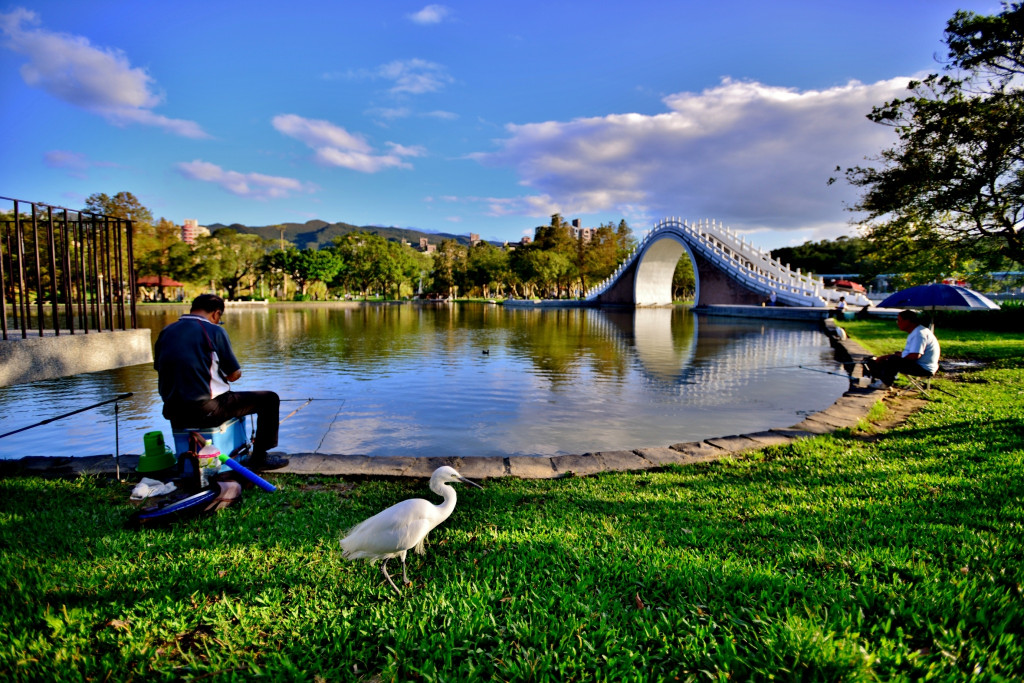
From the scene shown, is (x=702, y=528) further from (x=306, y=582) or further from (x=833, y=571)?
(x=306, y=582)

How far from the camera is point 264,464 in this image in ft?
14.2

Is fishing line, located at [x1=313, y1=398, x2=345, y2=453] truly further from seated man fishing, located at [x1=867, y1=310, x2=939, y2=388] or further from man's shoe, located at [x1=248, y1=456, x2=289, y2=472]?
seated man fishing, located at [x1=867, y1=310, x2=939, y2=388]

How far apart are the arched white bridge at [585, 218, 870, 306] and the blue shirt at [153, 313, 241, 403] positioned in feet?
113

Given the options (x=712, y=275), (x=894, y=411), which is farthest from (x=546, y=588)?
(x=712, y=275)

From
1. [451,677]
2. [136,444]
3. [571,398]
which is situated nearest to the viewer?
[451,677]


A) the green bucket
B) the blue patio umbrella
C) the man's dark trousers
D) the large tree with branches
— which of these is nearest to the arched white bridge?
the large tree with branches

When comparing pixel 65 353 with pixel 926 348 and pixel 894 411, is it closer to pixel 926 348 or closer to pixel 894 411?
pixel 894 411

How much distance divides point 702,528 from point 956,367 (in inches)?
384

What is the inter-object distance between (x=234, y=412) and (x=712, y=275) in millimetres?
45560

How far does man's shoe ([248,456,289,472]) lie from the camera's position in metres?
4.29

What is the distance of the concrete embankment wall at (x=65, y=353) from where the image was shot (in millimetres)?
5343

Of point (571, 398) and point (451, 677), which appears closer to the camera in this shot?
point (451, 677)

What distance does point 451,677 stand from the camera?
1.90 metres

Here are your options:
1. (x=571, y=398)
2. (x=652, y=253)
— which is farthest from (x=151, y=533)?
(x=652, y=253)
